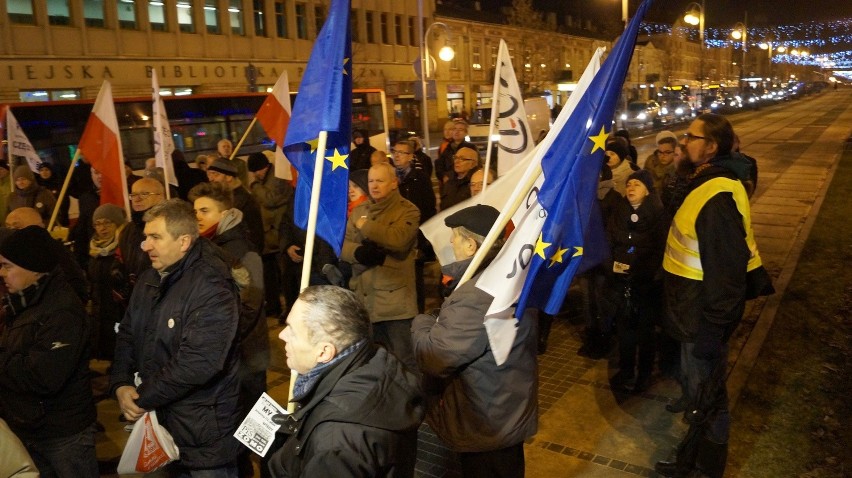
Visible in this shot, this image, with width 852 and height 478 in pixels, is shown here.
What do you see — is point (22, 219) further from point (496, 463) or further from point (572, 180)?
point (572, 180)

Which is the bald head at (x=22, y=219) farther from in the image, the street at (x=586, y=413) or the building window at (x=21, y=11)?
the building window at (x=21, y=11)

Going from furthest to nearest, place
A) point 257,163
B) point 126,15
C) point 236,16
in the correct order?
point 236,16 < point 126,15 < point 257,163

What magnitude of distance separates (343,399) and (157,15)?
1314 inches

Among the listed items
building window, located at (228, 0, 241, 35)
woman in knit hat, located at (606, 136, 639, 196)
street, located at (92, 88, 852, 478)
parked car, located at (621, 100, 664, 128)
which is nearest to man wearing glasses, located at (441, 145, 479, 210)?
woman in knit hat, located at (606, 136, 639, 196)

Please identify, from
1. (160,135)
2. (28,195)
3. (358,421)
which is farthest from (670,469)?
(28,195)

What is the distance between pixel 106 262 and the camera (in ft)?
19.5

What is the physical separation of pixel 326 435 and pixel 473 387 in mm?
1165

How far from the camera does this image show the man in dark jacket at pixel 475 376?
10.5ft

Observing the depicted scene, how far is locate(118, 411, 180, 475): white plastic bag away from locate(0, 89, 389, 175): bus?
11.7m

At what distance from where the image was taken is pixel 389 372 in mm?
2418

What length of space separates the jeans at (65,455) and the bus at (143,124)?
11244mm

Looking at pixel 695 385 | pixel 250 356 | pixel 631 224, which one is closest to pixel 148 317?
pixel 250 356

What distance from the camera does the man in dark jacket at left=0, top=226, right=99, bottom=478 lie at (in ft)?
11.4

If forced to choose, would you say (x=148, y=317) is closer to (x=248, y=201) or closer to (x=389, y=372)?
(x=389, y=372)
